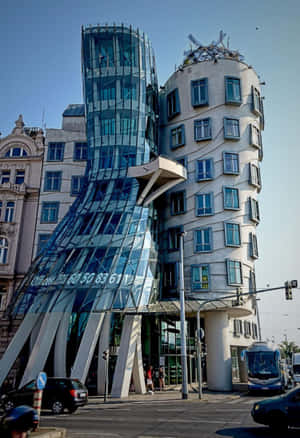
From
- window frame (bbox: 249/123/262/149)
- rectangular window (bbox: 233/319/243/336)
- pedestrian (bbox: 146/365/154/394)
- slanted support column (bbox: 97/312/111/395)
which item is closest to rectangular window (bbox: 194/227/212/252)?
rectangular window (bbox: 233/319/243/336)

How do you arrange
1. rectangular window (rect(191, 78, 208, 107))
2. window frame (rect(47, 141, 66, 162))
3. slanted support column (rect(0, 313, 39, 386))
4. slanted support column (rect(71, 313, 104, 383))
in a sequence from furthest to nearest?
window frame (rect(47, 141, 66, 162))
rectangular window (rect(191, 78, 208, 107))
slanted support column (rect(0, 313, 39, 386))
slanted support column (rect(71, 313, 104, 383))

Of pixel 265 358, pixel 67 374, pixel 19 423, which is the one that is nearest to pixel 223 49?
pixel 265 358

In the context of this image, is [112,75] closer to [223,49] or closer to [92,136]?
[92,136]

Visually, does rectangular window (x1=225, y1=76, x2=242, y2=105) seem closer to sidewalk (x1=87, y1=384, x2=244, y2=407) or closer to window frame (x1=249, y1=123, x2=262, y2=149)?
window frame (x1=249, y1=123, x2=262, y2=149)

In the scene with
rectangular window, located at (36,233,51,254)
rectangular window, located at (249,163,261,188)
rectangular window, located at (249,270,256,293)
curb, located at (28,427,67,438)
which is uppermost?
rectangular window, located at (249,163,261,188)

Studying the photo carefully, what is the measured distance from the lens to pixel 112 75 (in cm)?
4000

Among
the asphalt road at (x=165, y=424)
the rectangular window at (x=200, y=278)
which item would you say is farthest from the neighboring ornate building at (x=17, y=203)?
the asphalt road at (x=165, y=424)

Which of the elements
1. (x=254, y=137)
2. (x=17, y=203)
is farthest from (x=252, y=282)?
(x=17, y=203)

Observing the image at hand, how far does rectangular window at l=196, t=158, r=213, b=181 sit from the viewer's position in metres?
38.2

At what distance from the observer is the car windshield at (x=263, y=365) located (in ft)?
92.2

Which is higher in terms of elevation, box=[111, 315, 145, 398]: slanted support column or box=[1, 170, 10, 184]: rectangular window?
box=[1, 170, 10, 184]: rectangular window

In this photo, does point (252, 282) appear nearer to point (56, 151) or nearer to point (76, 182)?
point (76, 182)

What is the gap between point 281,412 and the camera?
472 inches

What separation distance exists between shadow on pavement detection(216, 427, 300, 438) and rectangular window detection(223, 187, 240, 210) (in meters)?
25.8
